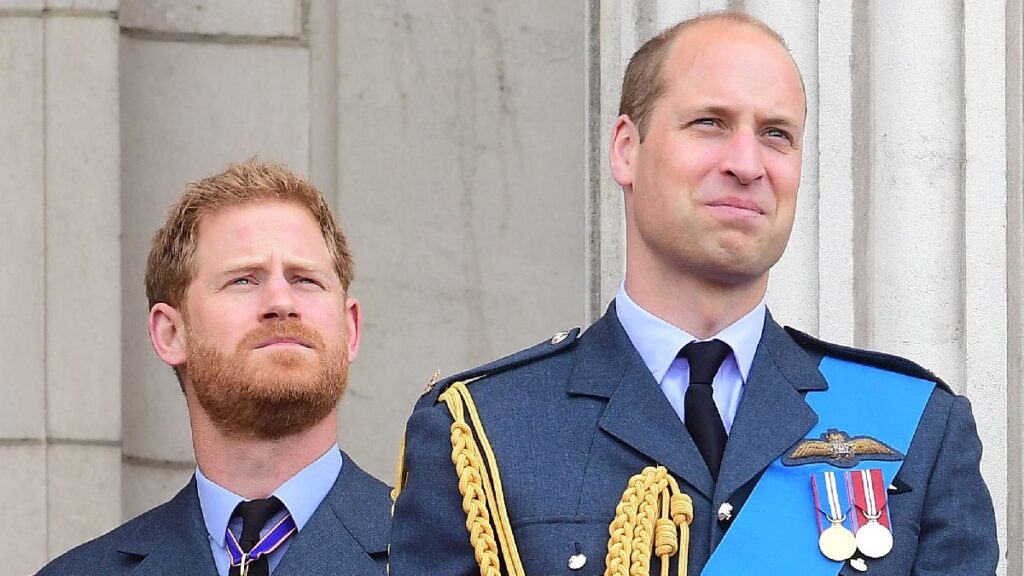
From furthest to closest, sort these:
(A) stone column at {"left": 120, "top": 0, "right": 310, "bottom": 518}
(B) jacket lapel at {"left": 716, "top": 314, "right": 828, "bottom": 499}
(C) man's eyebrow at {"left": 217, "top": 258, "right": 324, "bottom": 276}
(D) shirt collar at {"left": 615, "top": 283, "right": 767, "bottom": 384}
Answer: (A) stone column at {"left": 120, "top": 0, "right": 310, "bottom": 518} < (C) man's eyebrow at {"left": 217, "top": 258, "right": 324, "bottom": 276} < (D) shirt collar at {"left": 615, "top": 283, "right": 767, "bottom": 384} < (B) jacket lapel at {"left": 716, "top": 314, "right": 828, "bottom": 499}

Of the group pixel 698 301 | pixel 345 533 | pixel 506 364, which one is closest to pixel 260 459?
pixel 345 533

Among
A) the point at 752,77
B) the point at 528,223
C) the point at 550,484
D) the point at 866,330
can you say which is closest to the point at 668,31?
the point at 752,77

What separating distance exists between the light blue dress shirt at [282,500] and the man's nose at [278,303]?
0.92 ft

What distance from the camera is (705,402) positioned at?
3.35 meters

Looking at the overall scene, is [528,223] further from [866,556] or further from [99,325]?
[866,556]

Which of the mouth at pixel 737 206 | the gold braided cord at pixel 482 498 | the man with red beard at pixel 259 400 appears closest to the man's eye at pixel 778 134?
the mouth at pixel 737 206

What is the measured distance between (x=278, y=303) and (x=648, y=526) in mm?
1219

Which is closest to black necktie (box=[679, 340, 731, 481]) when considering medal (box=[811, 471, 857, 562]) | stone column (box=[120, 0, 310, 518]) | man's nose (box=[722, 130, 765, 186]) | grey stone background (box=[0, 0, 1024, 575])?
medal (box=[811, 471, 857, 562])

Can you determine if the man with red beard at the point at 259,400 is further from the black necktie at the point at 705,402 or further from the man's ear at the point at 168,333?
the black necktie at the point at 705,402

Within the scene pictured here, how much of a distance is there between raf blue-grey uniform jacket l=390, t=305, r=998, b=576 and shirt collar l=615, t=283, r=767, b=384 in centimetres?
2

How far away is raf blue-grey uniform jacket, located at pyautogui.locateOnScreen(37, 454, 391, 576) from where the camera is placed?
165 inches

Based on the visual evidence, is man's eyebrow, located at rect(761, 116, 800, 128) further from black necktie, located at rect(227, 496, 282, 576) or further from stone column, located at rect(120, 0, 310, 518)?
stone column, located at rect(120, 0, 310, 518)

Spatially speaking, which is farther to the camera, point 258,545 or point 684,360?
point 258,545

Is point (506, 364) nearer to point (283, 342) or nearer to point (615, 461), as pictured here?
point (615, 461)
